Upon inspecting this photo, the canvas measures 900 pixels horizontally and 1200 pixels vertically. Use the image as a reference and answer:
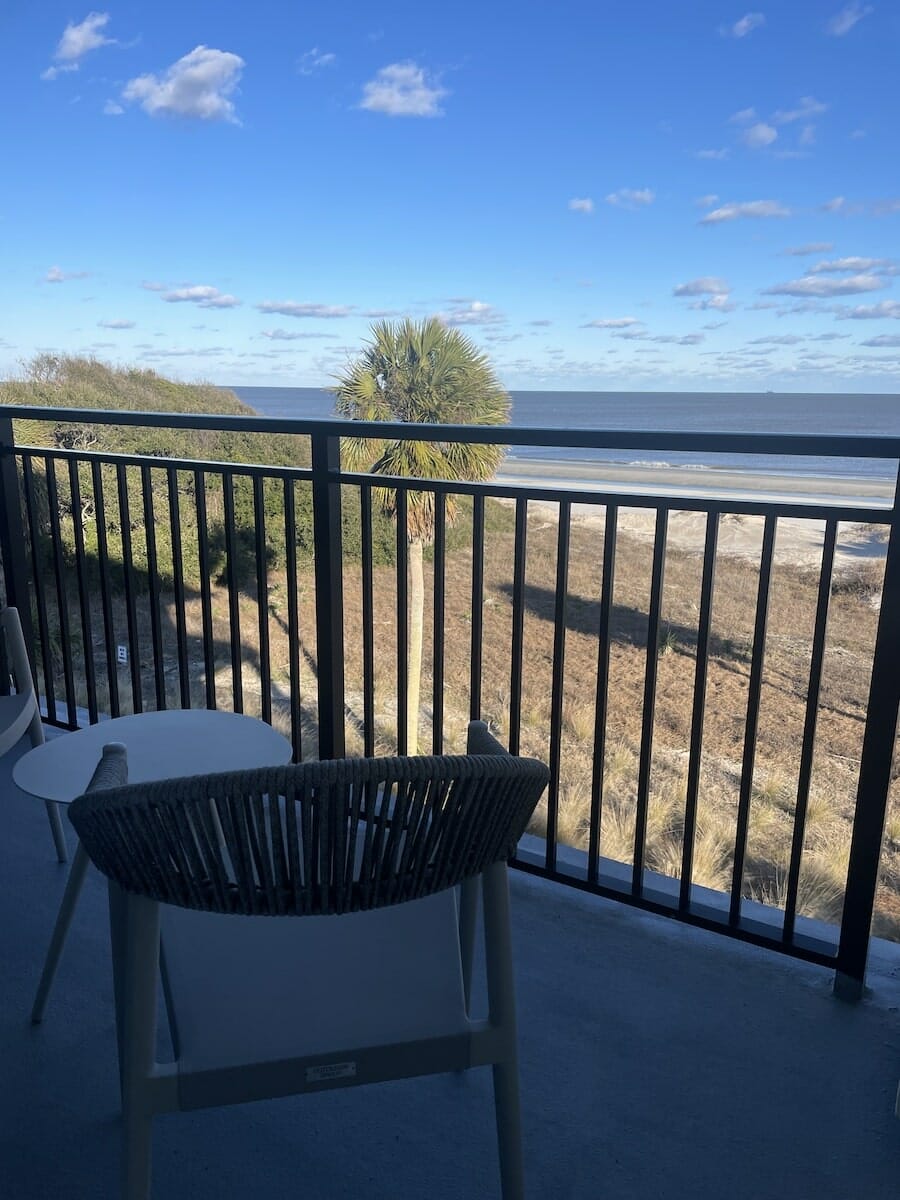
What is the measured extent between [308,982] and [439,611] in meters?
1.20

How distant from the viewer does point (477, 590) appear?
216 centimetres

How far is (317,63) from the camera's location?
32.5m

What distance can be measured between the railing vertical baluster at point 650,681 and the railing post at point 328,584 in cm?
81

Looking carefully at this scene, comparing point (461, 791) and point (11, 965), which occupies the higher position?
point (461, 791)

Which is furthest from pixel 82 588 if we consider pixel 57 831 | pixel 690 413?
pixel 690 413

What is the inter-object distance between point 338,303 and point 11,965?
142 ft

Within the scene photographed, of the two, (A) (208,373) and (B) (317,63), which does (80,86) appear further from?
(A) (208,373)

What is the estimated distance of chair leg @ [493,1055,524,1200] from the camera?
44.7 inches

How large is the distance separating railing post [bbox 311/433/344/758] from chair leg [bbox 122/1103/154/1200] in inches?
51.7

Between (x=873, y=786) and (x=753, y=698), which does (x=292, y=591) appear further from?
(x=873, y=786)

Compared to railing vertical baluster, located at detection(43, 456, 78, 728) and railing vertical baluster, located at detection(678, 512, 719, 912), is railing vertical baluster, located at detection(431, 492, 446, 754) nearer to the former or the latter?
railing vertical baluster, located at detection(678, 512, 719, 912)

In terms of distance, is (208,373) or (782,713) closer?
(782,713)

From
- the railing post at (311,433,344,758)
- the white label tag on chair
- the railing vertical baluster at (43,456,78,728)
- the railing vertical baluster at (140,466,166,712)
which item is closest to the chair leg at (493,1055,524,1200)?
the white label tag on chair

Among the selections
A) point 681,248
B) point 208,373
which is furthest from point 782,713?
point 681,248
